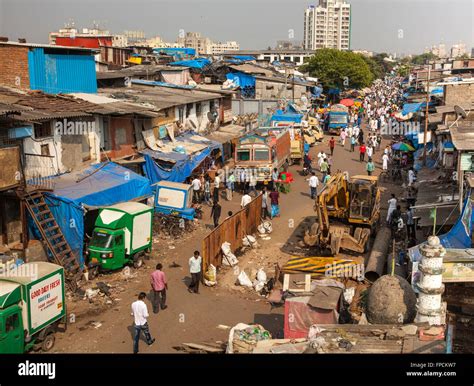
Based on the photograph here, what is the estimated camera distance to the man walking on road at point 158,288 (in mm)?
14258

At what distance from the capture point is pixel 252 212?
20.7 meters

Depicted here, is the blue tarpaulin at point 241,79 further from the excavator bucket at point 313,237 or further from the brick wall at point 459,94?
the excavator bucket at point 313,237

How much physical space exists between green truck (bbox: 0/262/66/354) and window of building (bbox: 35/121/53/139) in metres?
7.14

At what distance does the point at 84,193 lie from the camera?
58.3 feet

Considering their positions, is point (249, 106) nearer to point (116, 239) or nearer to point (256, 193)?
point (256, 193)

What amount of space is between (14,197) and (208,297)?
6.41 metres

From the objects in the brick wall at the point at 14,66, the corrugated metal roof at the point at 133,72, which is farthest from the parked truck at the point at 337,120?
the brick wall at the point at 14,66

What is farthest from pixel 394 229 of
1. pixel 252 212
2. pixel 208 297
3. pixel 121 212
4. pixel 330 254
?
pixel 121 212

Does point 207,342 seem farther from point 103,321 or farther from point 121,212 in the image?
point 121,212

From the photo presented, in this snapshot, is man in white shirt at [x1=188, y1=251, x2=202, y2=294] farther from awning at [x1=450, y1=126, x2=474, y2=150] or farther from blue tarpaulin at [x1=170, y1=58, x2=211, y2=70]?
blue tarpaulin at [x1=170, y1=58, x2=211, y2=70]

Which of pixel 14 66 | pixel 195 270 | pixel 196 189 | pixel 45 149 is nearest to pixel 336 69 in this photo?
pixel 196 189

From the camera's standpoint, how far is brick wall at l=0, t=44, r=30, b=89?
21.1 metres
